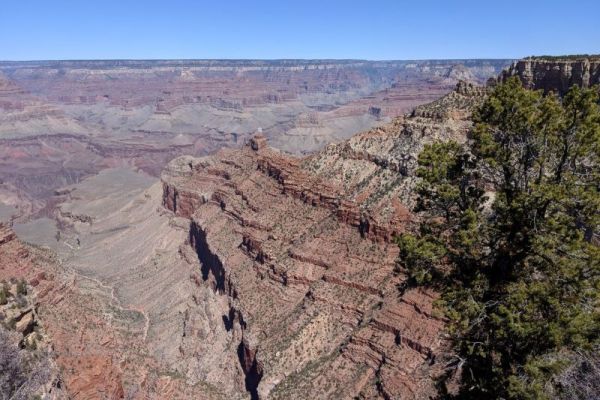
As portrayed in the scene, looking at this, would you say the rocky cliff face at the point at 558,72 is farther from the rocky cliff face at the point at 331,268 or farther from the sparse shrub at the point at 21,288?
the sparse shrub at the point at 21,288

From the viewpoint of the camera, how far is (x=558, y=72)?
194 feet

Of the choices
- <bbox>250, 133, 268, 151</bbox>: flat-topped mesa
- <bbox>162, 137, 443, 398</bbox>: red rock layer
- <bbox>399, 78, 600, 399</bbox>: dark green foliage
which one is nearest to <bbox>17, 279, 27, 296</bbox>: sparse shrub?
<bbox>162, 137, 443, 398</bbox>: red rock layer

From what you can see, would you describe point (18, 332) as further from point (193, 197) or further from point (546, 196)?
point (193, 197)

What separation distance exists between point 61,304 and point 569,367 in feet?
148

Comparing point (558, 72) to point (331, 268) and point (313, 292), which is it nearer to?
point (331, 268)

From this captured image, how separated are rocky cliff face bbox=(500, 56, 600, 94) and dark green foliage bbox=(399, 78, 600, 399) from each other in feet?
119

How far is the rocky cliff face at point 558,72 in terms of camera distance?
55.0 metres

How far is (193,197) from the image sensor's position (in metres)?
99.3

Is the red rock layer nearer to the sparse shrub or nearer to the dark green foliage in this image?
the dark green foliage

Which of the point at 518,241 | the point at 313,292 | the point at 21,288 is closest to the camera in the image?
the point at 518,241

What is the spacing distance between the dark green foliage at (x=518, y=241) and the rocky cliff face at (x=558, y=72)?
36.2 metres

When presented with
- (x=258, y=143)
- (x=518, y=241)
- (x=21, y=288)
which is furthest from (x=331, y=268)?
(x=258, y=143)

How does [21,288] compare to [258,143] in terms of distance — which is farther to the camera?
[258,143]

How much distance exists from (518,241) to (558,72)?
157 feet
